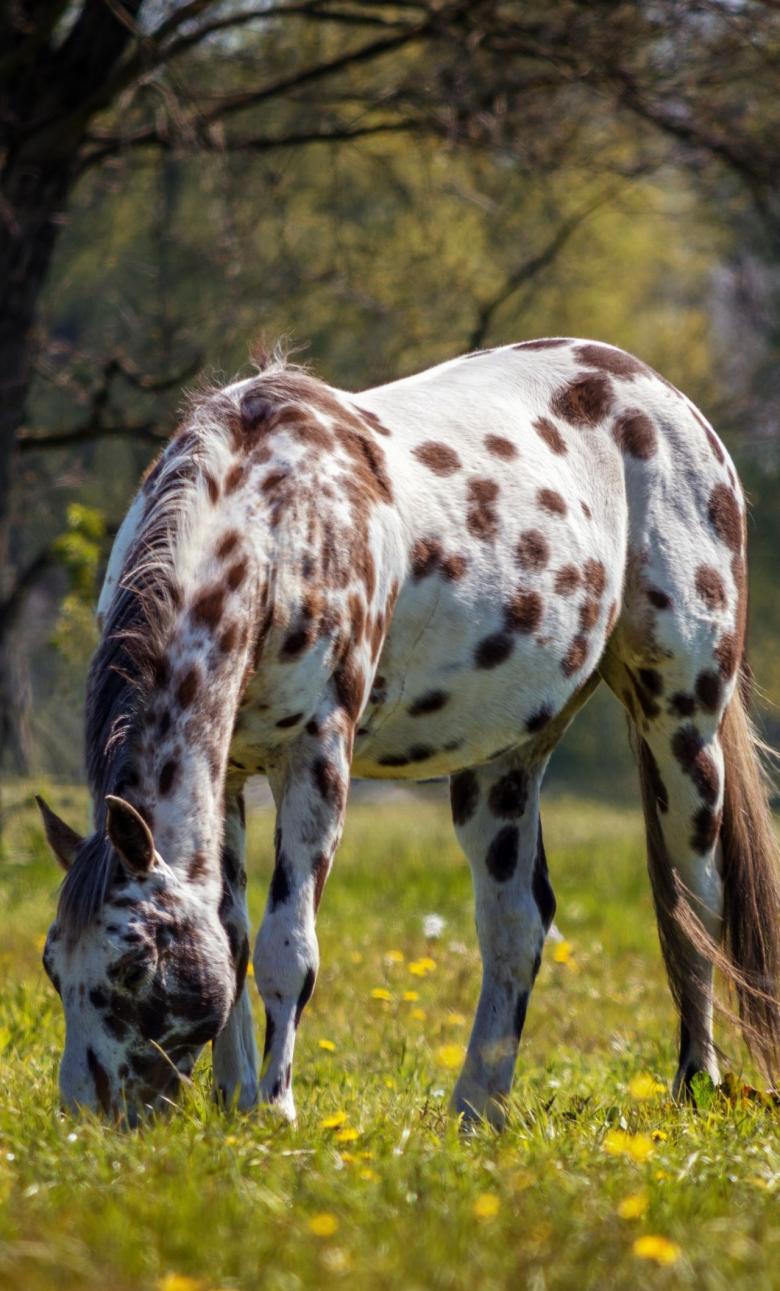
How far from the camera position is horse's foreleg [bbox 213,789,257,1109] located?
430 cm

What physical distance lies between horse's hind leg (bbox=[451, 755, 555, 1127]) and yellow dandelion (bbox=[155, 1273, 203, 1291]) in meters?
2.66

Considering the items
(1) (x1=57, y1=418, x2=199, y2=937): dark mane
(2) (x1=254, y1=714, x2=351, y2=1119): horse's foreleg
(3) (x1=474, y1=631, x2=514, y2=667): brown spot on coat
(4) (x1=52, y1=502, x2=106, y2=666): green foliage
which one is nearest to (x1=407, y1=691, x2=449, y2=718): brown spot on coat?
(3) (x1=474, y1=631, x2=514, y2=667): brown spot on coat

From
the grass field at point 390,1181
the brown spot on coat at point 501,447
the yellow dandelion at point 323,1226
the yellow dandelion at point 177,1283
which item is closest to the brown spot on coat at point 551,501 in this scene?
the brown spot on coat at point 501,447

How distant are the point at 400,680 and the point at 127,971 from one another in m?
1.29

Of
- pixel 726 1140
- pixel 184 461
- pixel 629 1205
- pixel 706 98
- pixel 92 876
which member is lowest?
pixel 726 1140

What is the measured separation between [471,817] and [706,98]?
6454mm

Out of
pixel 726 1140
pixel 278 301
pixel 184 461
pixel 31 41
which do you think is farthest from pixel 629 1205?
pixel 278 301

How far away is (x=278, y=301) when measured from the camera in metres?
14.8

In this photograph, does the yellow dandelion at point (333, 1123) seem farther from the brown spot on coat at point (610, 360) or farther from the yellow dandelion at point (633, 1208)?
the brown spot on coat at point (610, 360)

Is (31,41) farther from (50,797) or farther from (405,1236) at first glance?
(405,1236)

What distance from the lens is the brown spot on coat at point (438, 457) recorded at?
479 centimetres

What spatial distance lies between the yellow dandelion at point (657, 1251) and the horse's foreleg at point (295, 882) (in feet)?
4.67

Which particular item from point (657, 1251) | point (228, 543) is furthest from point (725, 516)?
point (657, 1251)

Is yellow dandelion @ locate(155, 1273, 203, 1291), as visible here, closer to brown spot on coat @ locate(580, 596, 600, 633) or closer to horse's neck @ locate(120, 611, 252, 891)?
horse's neck @ locate(120, 611, 252, 891)
